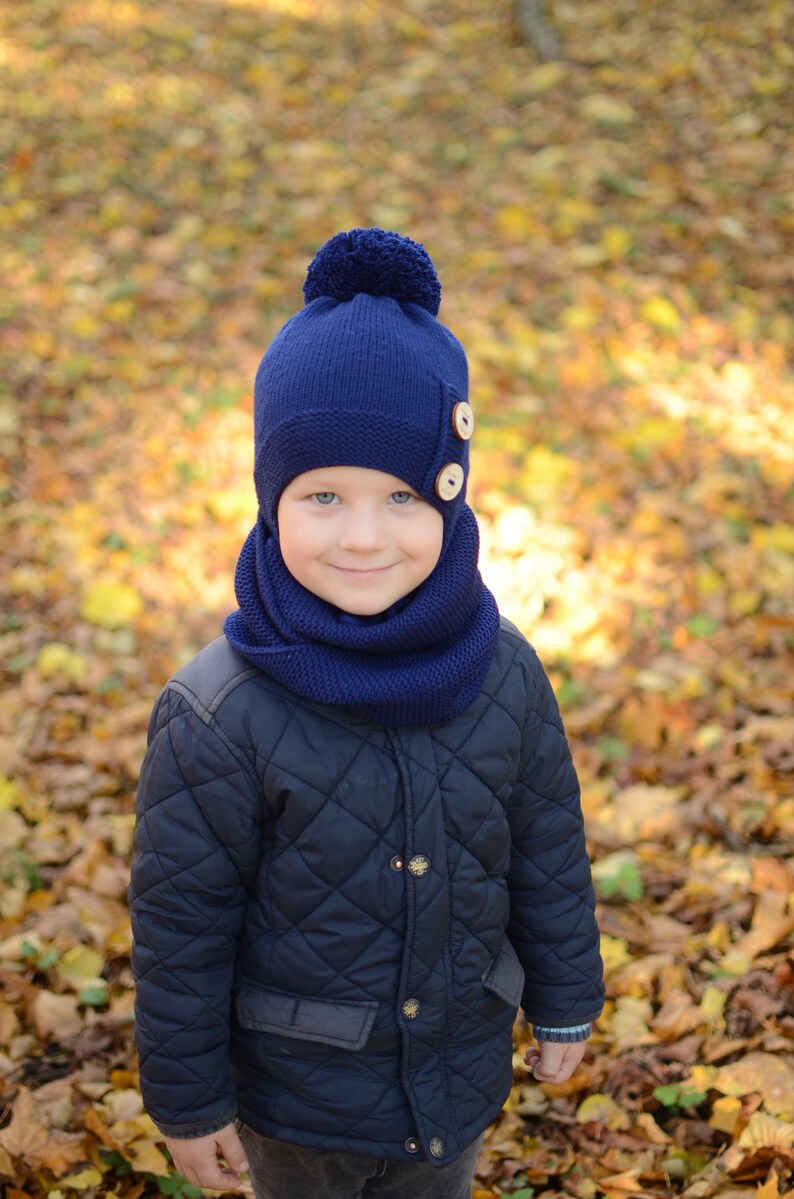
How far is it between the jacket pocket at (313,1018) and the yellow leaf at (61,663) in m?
2.61

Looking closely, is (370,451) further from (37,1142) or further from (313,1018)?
(37,1142)

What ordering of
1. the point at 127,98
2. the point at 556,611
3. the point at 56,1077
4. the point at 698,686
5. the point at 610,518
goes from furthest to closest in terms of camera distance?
1. the point at 127,98
2. the point at 610,518
3. the point at 556,611
4. the point at 698,686
5. the point at 56,1077

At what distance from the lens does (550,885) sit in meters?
1.97

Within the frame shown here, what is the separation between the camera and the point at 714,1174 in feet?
8.11

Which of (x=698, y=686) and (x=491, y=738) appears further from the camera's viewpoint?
(x=698, y=686)

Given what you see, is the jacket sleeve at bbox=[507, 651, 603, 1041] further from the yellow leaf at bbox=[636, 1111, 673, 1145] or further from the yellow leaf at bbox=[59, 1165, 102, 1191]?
the yellow leaf at bbox=[59, 1165, 102, 1191]

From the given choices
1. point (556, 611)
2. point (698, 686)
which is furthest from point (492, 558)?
point (698, 686)

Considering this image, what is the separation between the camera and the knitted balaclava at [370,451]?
63.6 inches

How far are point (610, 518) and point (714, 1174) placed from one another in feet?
9.55

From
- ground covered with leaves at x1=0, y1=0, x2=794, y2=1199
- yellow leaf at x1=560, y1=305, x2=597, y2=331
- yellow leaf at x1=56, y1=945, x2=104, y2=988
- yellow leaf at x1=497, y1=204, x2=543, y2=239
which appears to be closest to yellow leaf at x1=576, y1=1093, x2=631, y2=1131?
ground covered with leaves at x1=0, y1=0, x2=794, y2=1199

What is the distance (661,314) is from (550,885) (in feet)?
15.1

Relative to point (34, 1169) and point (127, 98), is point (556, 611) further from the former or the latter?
point (127, 98)

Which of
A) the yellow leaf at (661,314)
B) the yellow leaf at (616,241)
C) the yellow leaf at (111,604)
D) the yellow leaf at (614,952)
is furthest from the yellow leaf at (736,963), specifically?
the yellow leaf at (616,241)

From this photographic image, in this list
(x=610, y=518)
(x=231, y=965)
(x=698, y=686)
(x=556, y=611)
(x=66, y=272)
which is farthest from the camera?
(x=66, y=272)
